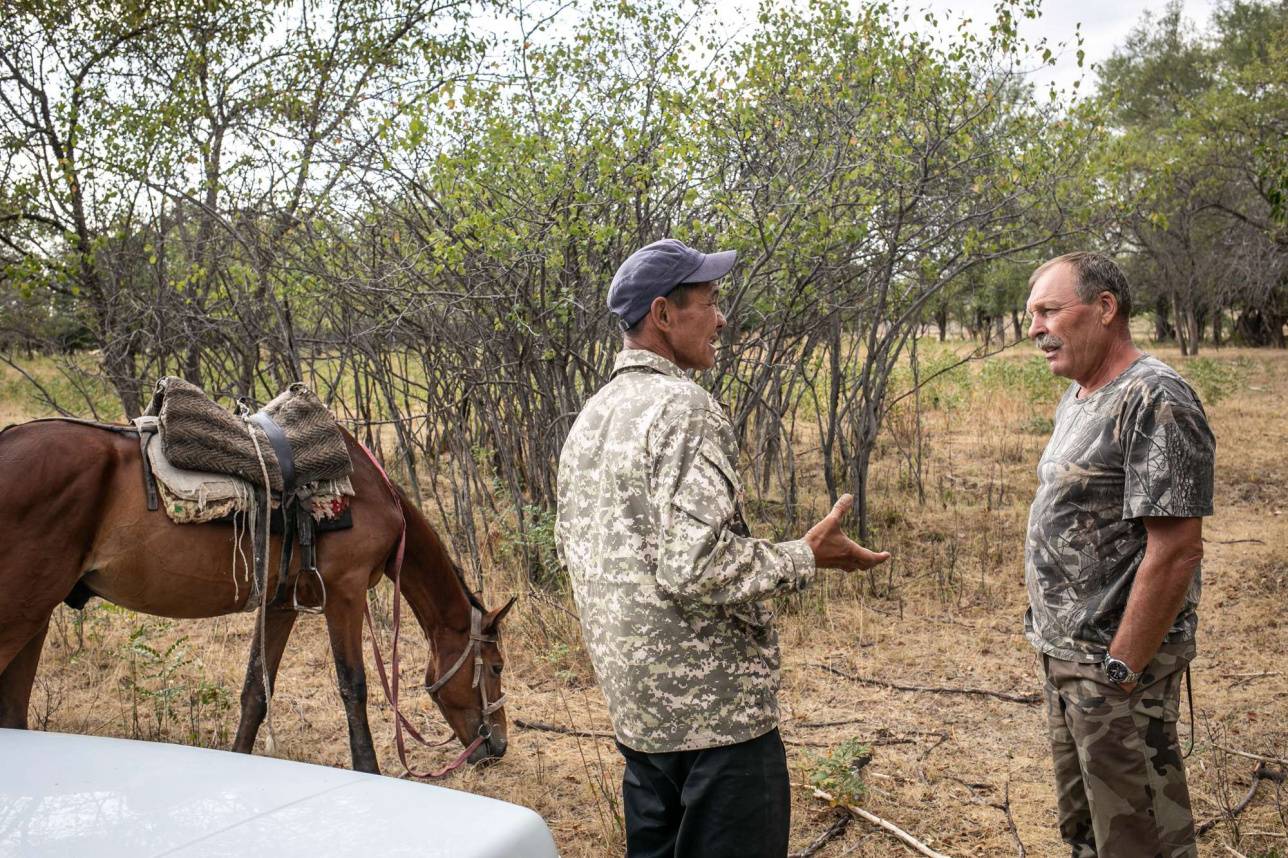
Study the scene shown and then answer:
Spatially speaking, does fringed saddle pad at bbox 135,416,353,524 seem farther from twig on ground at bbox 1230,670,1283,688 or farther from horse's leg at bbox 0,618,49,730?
twig on ground at bbox 1230,670,1283,688

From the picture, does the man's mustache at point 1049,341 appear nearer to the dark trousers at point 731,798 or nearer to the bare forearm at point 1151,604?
the bare forearm at point 1151,604

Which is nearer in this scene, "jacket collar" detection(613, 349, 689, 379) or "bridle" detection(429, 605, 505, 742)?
"jacket collar" detection(613, 349, 689, 379)

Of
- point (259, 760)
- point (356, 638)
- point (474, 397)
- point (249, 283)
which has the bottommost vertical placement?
point (356, 638)

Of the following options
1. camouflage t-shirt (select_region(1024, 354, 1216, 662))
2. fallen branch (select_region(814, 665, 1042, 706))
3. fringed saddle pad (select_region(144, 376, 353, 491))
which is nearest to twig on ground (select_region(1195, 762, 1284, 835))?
fallen branch (select_region(814, 665, 1042, 706))

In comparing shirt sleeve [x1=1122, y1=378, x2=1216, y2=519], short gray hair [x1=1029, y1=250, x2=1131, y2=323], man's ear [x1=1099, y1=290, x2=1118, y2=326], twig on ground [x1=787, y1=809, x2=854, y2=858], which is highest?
short gray hair [x1=1029, y1=250, x2=1131, y2=323]

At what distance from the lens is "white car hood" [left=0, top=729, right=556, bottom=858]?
5.34ft

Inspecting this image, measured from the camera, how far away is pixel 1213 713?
182 inches

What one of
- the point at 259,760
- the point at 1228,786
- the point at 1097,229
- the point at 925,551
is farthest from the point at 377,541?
the point at 1097,229

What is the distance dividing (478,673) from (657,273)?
8.73 ft

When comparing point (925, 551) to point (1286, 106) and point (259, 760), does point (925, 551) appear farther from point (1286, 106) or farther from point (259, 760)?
point (1286, 106)

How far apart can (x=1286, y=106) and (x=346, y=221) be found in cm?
1492

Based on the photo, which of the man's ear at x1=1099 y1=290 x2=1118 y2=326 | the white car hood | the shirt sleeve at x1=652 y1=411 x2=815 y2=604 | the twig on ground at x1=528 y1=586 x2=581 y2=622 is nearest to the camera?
the white car hood

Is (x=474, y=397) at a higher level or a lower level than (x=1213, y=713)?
higher

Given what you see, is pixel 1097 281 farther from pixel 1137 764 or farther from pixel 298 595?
pixel 298 595
